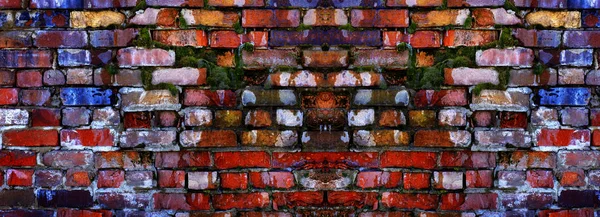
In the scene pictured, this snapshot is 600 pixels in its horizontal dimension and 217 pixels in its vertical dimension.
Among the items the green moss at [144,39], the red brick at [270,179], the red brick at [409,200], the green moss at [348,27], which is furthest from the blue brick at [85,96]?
the red brick at [409,200]

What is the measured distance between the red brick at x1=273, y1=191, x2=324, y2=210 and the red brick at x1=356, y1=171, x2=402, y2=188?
173 millimetres

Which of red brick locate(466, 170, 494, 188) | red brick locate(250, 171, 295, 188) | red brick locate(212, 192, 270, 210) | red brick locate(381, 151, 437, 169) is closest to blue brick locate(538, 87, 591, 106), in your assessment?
red brick locate(466, 170, 494, 188)

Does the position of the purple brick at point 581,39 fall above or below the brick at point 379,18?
below

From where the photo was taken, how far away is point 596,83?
187 cm

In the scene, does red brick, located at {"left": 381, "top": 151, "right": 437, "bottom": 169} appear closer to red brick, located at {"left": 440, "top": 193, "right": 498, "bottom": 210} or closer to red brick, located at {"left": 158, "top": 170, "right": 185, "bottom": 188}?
red brick, located at {"left": 440, "top": 193, "right": 498, "bottom": 210}

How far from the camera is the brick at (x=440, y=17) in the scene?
1867 mm

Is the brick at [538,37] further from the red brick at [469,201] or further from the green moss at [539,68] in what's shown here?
the red brick at [469,201]

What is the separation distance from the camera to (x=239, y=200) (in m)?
1.92

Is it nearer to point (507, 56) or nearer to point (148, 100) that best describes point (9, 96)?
Answer: point (148, 100)

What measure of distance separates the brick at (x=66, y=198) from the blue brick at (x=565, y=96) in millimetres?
1845

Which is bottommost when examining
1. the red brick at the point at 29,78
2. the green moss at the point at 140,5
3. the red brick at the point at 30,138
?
the red brick at the point at 30,138

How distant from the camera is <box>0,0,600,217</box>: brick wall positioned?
6.12 feet

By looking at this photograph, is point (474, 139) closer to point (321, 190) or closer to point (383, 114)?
point (383, 114)

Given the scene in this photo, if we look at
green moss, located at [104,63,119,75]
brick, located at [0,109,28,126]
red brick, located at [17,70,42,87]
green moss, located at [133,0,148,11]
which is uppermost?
green moss, located at [133,0,148,11]
